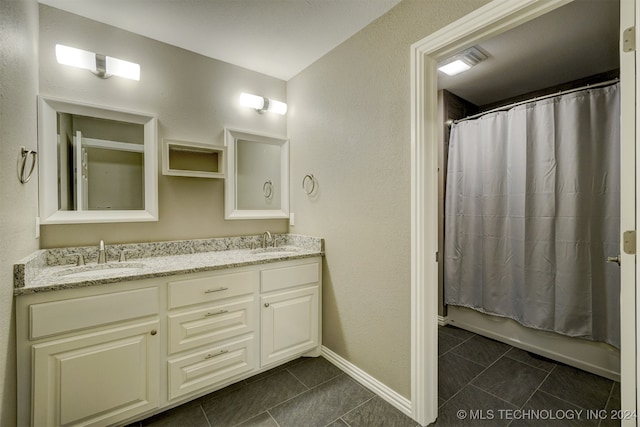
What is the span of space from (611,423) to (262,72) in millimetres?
3274

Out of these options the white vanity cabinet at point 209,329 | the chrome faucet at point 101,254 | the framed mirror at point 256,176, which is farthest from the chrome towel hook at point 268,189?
the chrome faucet at point 101,254

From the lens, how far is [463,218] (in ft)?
8.98

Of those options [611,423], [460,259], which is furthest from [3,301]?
[460,259]

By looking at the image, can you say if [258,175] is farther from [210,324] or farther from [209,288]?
[210,324]

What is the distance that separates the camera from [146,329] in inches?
59.3

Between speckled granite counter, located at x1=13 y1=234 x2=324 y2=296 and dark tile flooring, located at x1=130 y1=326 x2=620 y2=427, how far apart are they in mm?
808

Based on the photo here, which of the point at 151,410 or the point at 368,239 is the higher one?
the point at 368,239

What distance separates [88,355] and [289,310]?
1.12 meters

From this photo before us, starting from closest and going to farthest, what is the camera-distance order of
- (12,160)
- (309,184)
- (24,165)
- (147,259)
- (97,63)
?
1. (12,160)
2. (24,165)
3. (97,63)
4. (147,259)
5. (309,184)

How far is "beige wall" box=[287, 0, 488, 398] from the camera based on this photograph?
1641 millimetres

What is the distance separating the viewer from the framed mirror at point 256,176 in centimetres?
232

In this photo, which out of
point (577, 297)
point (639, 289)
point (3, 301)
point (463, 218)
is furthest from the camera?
point (463, 218)

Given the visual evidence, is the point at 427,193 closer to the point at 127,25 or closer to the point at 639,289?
the point at 639,289

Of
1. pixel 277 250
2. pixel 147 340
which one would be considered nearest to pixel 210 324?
pixel 147 340
